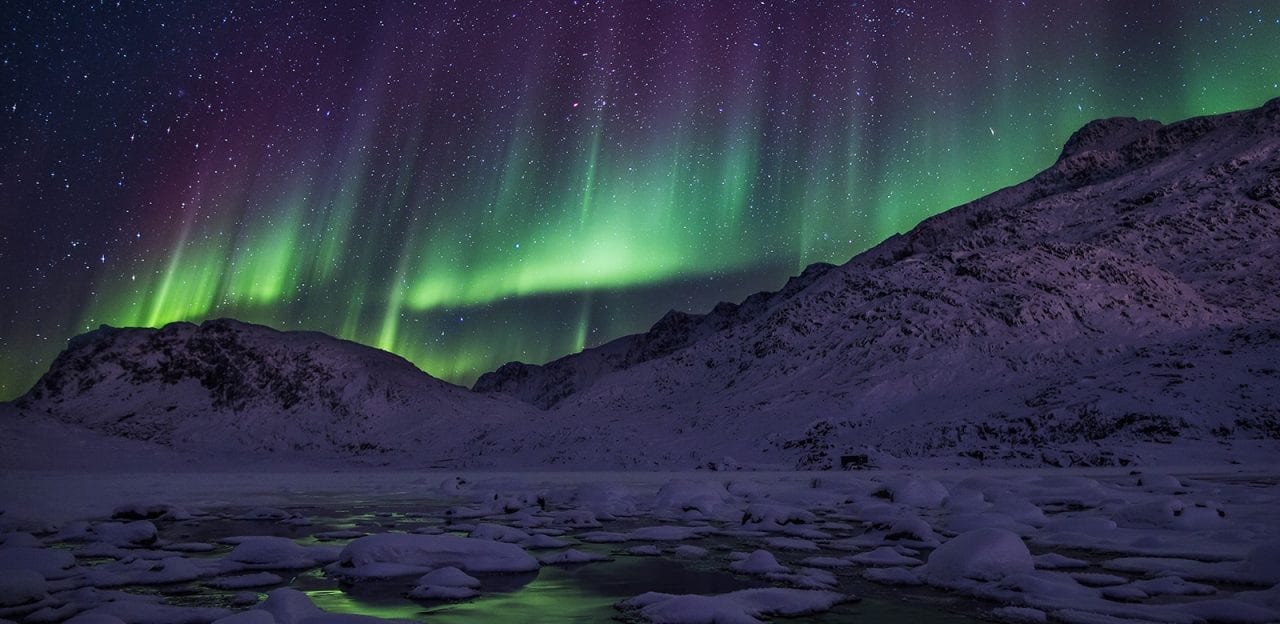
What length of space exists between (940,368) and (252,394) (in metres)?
145

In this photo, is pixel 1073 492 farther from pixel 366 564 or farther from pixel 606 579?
pixel 366 564

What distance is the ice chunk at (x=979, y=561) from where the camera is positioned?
9.97m

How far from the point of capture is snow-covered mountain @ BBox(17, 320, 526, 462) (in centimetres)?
15088

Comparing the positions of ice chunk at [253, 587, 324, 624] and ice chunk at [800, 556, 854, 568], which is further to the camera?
ice chunk at [800, 556, 854, 568]

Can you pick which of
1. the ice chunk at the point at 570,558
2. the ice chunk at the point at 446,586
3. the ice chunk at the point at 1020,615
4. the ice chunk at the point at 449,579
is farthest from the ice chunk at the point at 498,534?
the ice chunk at the point at 1020,615

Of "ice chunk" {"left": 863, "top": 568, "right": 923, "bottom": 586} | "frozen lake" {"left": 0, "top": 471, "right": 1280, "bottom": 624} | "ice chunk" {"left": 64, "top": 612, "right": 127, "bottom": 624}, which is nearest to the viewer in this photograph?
"ice chunk" {"left": 64, "top": 612, "right": 127, "bottom": 624}

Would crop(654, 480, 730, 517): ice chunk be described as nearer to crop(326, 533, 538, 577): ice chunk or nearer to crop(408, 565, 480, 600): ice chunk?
crop(326, 533, 538, 577): ice chunk

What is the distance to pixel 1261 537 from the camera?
1345cm

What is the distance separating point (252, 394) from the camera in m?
167

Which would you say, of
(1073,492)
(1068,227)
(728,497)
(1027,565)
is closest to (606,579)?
(1027,565)

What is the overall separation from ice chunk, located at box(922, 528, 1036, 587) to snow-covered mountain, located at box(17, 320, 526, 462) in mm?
130174

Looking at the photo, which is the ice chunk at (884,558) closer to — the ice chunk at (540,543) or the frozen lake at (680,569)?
the frozen lake at (680,569)

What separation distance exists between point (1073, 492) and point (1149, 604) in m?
20.1

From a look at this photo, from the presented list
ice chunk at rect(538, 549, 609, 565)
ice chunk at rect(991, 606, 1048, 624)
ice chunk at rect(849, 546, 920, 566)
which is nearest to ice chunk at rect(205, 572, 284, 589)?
ice chunk at rect(538, 549, 609, 565)
